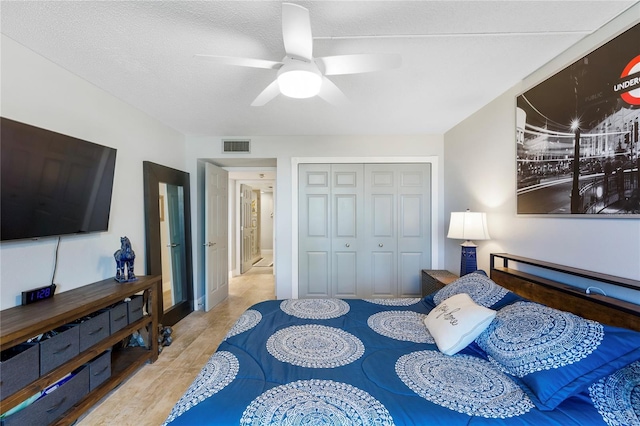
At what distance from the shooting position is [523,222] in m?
2.06

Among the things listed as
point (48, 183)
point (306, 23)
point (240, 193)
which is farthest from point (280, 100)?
point (240, 193)

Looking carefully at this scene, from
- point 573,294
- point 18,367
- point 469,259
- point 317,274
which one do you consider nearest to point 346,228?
point 317,274

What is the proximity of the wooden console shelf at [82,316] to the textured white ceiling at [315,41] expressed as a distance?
1.71 metres

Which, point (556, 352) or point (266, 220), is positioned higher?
point (266, 220)

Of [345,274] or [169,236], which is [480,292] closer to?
[345,274]

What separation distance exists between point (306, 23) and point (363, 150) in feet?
8.33

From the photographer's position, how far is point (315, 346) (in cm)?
143

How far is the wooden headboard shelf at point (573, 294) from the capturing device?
1257 mm

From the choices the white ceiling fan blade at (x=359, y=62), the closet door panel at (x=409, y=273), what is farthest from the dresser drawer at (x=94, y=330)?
the closet door panel at (x=409, y=273)

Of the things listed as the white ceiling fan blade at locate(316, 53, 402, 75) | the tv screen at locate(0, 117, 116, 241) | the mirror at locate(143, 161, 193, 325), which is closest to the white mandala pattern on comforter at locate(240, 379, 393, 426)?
the white ceiling fan blade at locate(316, 53, 402, 75)

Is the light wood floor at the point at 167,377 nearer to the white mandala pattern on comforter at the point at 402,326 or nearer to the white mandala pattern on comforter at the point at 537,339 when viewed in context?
the white mandala pattern on comforter at the point at 402,326

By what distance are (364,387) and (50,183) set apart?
2322 mm

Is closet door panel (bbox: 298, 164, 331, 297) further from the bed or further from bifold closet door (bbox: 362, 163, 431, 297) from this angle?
the bed

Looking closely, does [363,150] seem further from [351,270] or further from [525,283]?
[525,283]
